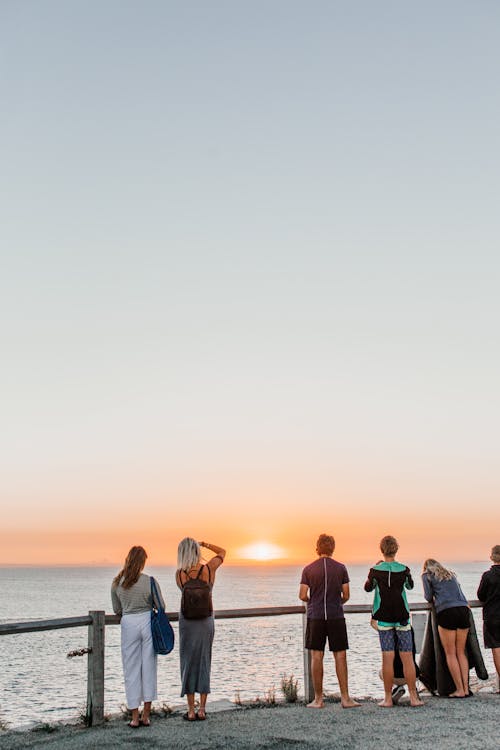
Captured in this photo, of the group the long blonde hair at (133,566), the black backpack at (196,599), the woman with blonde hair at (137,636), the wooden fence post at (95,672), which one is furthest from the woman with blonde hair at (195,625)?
the wooden fence post at (95,672)

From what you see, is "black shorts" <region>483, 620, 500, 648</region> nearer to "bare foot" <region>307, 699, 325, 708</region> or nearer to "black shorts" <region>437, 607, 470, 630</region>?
"black shorts" <region>437, 607, 470, 630</region>

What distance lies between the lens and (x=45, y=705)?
22812 millimetres

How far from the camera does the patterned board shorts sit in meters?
9.32

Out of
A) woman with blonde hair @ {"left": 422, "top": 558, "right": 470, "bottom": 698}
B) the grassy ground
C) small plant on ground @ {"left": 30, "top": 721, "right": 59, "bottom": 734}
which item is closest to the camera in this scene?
the grassy ground

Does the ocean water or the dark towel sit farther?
the ocean water

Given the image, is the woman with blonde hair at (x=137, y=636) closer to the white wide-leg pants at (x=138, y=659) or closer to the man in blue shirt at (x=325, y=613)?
the white wide-leg pants at (x=138, y=659)

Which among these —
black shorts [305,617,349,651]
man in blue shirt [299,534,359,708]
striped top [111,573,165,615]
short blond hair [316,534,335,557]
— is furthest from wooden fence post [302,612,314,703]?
striped top [111,573,165,615]

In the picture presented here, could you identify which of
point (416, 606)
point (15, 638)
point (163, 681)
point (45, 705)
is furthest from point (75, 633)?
point (416, 606)

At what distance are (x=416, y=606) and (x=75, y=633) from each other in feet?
173

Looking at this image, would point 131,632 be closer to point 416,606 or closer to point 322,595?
point 322,595

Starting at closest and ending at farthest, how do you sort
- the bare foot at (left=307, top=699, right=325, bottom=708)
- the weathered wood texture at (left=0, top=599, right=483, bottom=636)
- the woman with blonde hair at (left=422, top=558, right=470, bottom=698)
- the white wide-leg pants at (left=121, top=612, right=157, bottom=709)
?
the weathered wood texture at (left=0, top=599, right=483, bottom=636) → the white wide-leg pants at (left=121, top=612, right=157, bottom=709) → the bare foot at (left=307, top=699, right=325, bottom=708) → the woman with blonde hair at (left=422, top=558, right=470, bottom=698)

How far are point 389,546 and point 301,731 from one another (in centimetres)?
240

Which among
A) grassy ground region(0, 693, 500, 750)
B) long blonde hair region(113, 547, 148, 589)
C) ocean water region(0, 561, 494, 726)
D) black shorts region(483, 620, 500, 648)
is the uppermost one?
long blonde hair region(113, 547, 148, 589)

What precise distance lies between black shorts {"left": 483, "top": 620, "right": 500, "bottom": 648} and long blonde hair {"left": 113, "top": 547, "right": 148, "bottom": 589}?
4.75m
